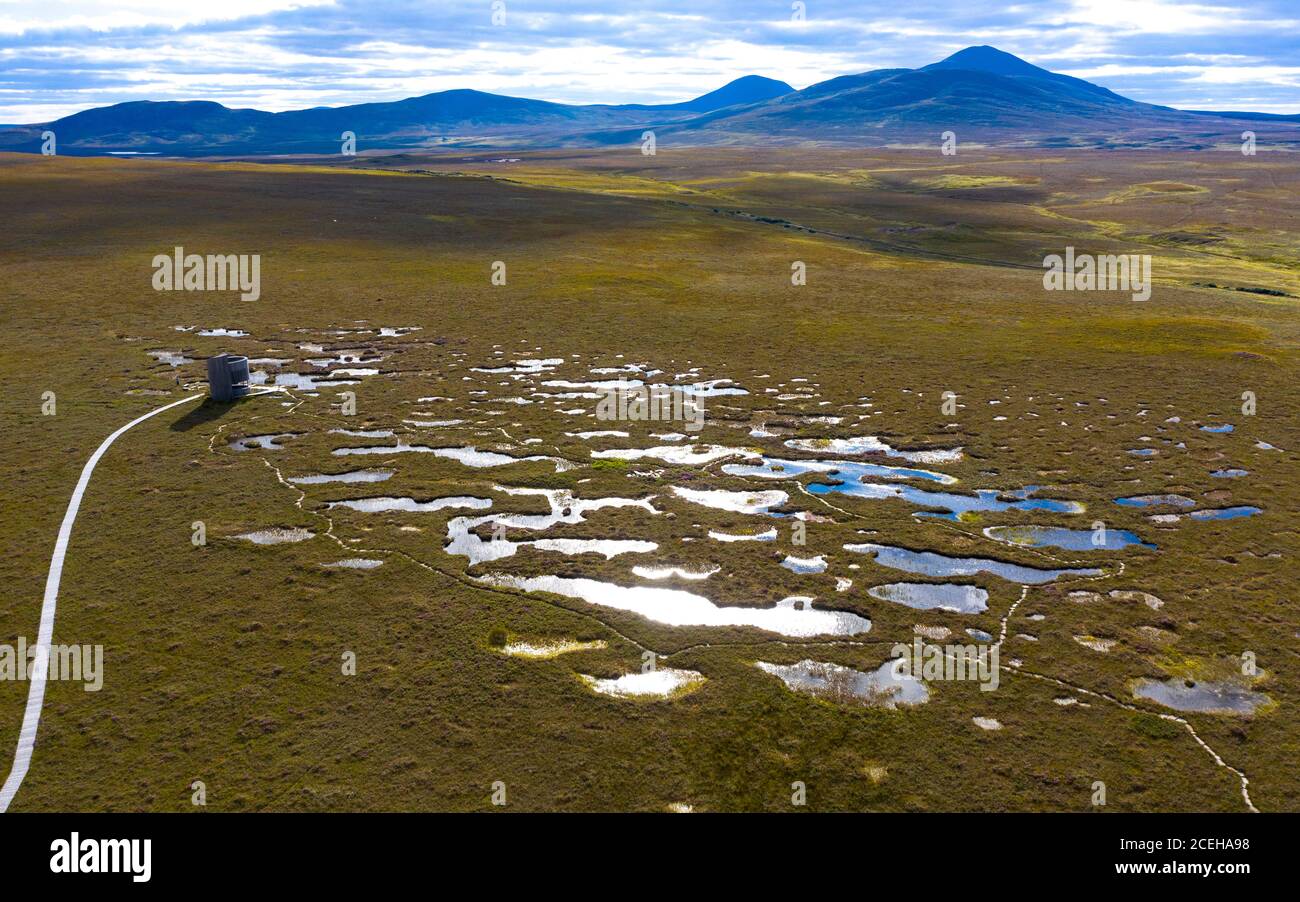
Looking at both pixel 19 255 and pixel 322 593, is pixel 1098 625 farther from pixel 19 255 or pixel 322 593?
pixel 19 255

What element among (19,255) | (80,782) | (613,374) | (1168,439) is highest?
(19,255)

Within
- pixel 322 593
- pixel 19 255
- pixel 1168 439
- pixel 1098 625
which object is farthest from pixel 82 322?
pixel 1168 439

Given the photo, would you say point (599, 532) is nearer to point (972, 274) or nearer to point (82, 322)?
point (82, 322)

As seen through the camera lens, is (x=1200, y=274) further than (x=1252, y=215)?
No

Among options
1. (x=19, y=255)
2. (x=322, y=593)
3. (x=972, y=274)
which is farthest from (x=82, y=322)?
(x=972, y=274)

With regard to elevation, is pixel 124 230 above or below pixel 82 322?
above
